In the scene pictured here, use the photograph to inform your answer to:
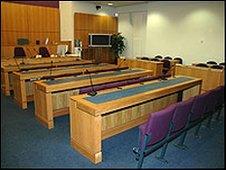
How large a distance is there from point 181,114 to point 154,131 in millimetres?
503

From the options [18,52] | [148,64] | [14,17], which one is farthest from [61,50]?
[148,64]

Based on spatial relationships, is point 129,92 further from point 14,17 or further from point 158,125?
point 14,17

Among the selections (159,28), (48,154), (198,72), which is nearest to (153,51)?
(159,28)

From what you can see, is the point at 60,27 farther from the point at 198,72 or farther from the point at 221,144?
the point at 221,144

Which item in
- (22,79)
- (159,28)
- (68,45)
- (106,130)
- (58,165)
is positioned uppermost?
(159,28)

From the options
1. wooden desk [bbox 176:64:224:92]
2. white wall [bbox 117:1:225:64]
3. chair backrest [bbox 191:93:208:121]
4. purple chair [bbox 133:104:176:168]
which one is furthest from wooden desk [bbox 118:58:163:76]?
purple chair [bbox 133:104:176:168]

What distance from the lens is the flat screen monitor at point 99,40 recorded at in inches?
386

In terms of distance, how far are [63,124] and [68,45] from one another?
5.90m

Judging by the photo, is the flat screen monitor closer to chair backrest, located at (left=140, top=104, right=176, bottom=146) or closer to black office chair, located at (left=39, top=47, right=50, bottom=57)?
black office chair, located at (left=39, top=47, right=50, bottom=57)

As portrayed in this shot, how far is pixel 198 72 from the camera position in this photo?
618 cm

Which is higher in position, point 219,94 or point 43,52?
point 43,52

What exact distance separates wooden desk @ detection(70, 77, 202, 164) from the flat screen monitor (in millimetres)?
6445

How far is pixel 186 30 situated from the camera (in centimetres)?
804

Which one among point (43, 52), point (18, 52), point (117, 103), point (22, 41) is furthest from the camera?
point (43, 52)
